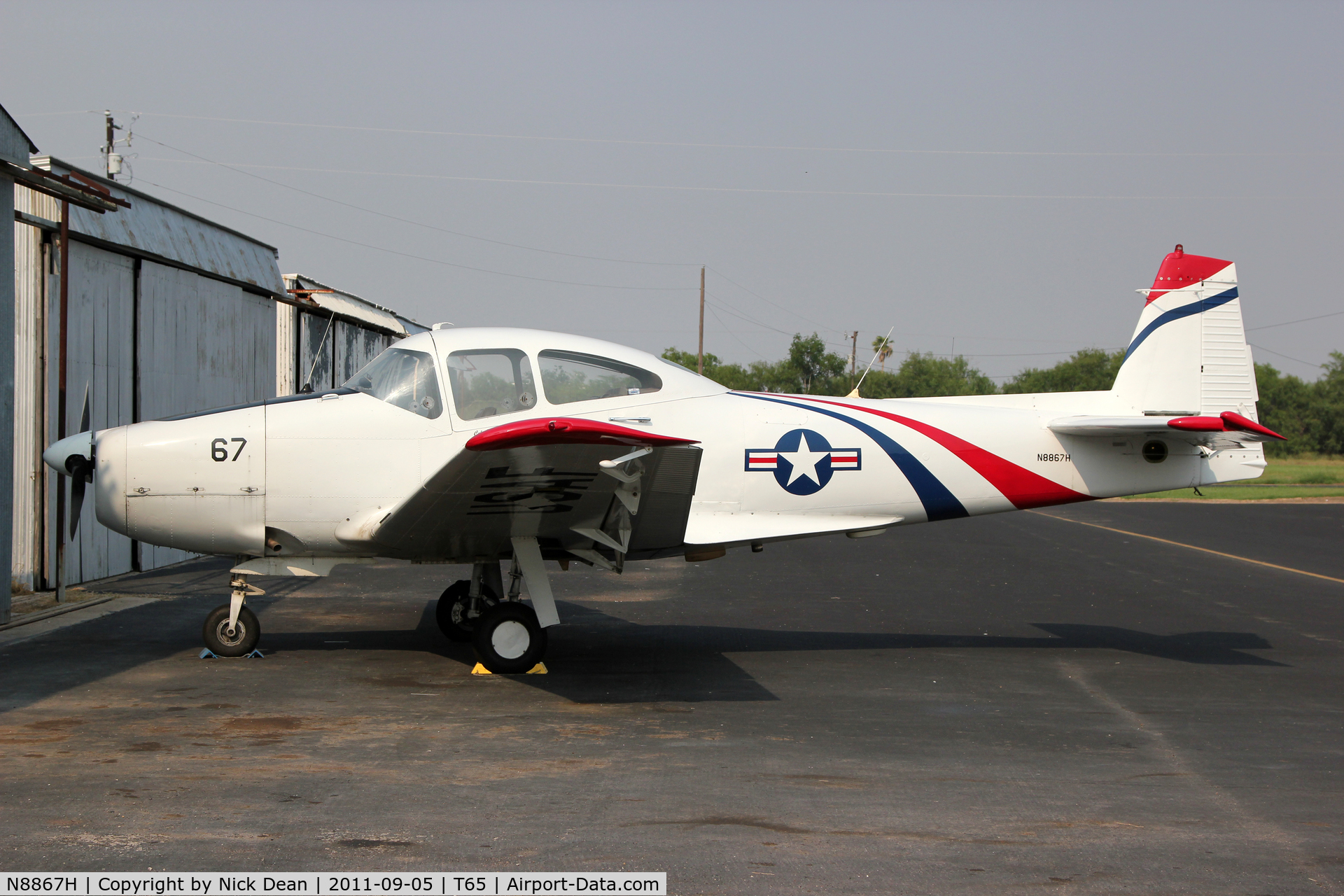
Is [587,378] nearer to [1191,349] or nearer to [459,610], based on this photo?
[459,610]

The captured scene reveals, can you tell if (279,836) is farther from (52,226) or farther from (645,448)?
(52,226)

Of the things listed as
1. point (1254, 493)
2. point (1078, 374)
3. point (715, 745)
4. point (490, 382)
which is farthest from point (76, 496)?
point (1078, 374)

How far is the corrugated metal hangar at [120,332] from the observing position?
1014 cm

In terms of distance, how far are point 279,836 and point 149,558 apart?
10.0 meters

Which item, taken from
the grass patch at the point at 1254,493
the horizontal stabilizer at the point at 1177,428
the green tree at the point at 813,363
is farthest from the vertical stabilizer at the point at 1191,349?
the green tree at the point at 813,363

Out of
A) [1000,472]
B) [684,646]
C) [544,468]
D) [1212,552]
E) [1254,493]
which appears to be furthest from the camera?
[1254,493]

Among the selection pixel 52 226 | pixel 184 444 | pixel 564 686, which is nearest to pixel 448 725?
pixel 564 686

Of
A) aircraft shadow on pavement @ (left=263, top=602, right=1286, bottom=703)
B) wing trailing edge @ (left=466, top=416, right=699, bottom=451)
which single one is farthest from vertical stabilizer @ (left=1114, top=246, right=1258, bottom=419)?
wing trailing edge @ (left=466, top=416, right=699, bottom=451)

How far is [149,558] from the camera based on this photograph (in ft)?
40.9

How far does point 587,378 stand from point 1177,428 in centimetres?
465

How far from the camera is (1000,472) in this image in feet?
26.0

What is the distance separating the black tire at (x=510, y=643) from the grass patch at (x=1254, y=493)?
84.6 ft

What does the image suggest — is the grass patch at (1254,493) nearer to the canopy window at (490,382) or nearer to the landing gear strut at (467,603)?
the landing gear strut at (467,603)

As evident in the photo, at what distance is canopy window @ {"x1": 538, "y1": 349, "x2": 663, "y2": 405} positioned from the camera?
6.89 meters
